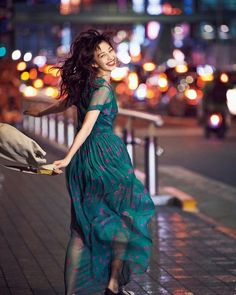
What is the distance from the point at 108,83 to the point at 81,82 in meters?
0.18

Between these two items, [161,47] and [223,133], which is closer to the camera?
[223,133]

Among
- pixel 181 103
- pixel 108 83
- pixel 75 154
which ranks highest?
pixel 108 83

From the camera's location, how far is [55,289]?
761cm

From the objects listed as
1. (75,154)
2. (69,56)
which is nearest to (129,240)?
(75,154)

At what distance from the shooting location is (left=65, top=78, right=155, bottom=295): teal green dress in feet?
22.7

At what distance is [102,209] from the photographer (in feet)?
22.8

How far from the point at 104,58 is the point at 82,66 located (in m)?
0.16

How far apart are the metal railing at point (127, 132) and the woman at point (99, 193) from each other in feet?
5.76

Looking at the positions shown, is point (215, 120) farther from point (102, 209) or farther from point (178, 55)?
point (178, 55)

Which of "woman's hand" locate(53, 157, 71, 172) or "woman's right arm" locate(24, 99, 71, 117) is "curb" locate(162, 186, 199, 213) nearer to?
"woman's right arm" locate(24, 99, 71, 117)

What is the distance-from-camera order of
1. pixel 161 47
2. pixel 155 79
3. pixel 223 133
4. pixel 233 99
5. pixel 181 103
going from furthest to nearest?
1. pixel 161 47
2. pixel 155 79
3. pixel 181 103
4. pixel 223 133
5. pixel 233 99

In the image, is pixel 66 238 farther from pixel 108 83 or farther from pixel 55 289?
pixel 108 83

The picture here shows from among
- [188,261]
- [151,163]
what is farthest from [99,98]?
[151,163]

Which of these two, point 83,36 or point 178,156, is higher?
point 83,36
